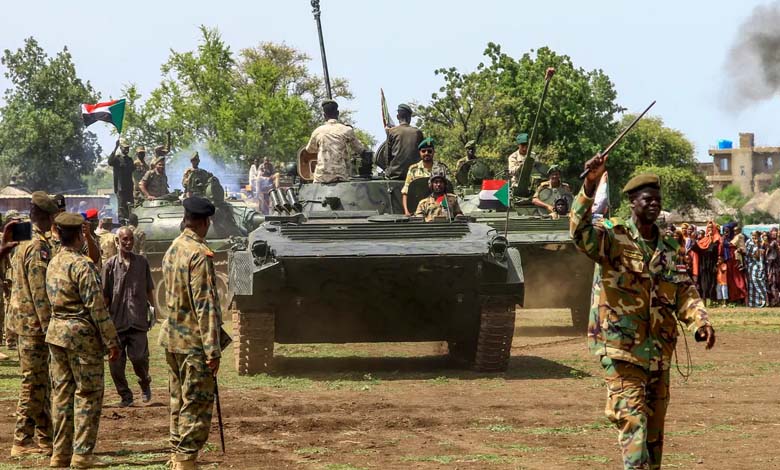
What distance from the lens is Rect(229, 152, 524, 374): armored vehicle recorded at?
1268 cm

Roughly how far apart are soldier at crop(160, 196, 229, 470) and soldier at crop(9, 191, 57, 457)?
57.2 inches

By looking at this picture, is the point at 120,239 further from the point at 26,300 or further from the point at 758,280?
the point at 758,280

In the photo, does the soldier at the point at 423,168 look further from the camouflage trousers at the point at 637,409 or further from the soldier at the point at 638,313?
the camouflage trousers at the point at 637,409

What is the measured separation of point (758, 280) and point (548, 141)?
22.4 metres

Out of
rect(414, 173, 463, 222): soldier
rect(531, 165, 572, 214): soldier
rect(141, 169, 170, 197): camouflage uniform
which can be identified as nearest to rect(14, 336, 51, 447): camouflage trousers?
rect(414, 173, 463, 222): soldier

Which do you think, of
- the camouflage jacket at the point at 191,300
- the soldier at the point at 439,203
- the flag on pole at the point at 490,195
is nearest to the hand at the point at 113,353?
the camouflage jacket at the point at 191,300

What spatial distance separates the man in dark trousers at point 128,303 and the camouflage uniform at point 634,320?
537 cm

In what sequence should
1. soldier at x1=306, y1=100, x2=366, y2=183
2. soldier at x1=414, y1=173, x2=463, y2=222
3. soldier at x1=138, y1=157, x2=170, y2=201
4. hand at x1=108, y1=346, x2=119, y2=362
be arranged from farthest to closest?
soldier at x1=138, y1=157, x2=170, y2=201, soldier at x1=306, y1=100, x2=366, y2=183, soldier at x1=414, y1=173, x2=463, y2=222, hand at x1=108, y1=346, x2=119, y2=362

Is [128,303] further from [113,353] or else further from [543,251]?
[543,251]

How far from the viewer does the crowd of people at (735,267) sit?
83.6 feet

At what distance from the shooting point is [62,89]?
60781 mm

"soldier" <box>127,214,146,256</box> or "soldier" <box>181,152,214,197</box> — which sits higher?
"soldier" <box>181,152,214,197</box>

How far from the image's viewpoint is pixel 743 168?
112m

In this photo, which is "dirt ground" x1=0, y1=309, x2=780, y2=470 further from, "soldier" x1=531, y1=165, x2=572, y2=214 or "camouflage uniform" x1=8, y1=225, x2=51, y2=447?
"soldier" x1=531, y1=165, x2=572, y2=214
